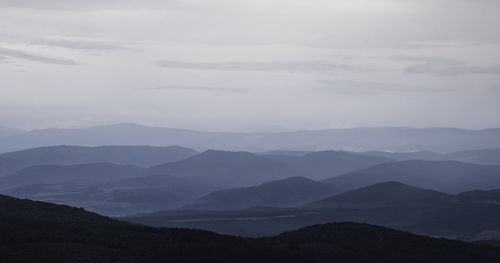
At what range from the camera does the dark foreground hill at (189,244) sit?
53250 millimetres

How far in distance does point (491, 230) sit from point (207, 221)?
47.1 metres

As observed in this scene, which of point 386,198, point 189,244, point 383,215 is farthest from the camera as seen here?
point 386,198

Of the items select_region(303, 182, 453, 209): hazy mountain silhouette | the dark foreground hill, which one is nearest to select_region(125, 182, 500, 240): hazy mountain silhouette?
select_region(303, 182, 453, 209): hazy mountain silhouette

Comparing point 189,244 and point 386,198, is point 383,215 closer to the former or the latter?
point 386,198

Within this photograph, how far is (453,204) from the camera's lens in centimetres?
15075

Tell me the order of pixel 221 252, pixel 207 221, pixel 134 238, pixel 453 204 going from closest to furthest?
pixel 221 252, pixel 134 238, pixel 207 221, pixel 453 204

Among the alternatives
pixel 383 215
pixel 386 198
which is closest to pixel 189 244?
pixel 383 215

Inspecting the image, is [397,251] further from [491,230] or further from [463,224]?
[463,224]

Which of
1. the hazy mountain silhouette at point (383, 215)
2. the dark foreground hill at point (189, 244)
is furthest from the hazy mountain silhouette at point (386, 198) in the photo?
the dark foreground hill at point (189, 244)

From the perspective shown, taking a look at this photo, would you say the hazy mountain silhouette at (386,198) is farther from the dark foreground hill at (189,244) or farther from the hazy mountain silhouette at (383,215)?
the dark foreground hill at (189,244)

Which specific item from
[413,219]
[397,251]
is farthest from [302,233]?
[413,219]

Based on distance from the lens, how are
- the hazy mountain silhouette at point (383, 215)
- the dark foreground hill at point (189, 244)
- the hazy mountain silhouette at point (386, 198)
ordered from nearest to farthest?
the dark foreground hill at point (189, 244) → the hazy mountain silhouette at point (383, 215) → the hazy mountain silhouette at point (386, 198)

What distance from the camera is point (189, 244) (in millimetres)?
57438

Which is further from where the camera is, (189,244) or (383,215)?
(383,215)
